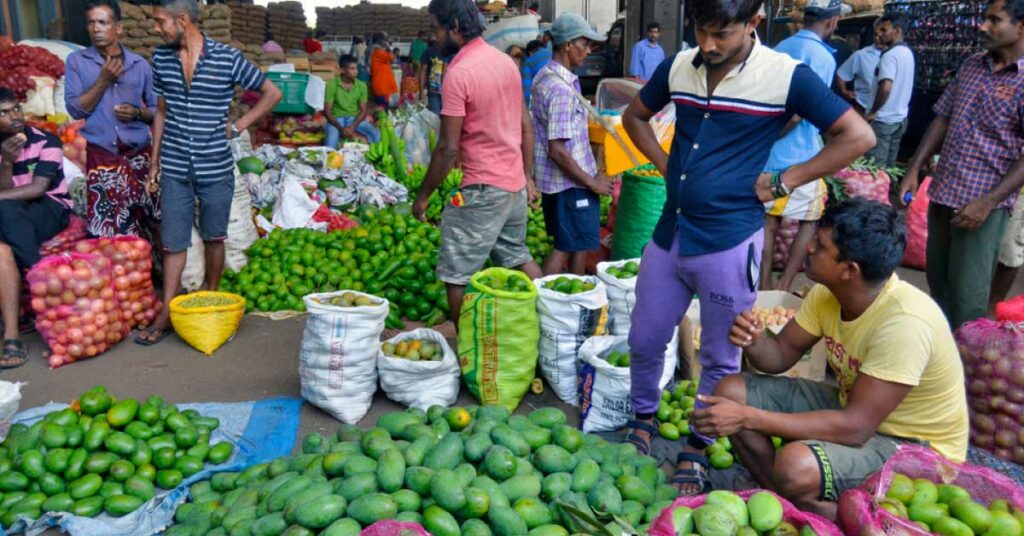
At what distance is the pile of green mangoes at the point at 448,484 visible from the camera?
234 centimetres

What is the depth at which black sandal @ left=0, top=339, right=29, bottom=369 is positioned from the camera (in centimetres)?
469

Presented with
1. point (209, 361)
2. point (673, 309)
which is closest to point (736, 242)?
point (673, 309)

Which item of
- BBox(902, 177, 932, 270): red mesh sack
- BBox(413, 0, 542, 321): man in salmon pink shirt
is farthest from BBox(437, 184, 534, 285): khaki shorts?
BBox(902, 177, 932, 270): red mesh sack

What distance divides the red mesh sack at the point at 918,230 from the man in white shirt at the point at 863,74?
2.29 metres

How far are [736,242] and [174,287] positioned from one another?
368 cm

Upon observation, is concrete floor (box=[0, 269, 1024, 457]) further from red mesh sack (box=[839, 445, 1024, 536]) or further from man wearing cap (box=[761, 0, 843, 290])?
man wearing cap (box=[761, 0, 843, 290])

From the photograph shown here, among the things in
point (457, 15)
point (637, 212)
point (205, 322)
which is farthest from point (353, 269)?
point (457, 15)

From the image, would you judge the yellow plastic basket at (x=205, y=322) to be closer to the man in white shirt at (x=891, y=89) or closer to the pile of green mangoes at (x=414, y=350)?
the pile of green mangoes at (x=414, y=350)

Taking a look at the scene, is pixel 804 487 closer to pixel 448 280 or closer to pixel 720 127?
pixel 720 127

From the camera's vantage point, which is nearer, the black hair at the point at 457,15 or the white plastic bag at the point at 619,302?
the black hair at the point at 457,15

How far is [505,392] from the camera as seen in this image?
4.16 meters

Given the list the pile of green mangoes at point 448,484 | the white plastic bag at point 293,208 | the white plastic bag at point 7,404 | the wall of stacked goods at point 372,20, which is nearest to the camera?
the pile of green mangoes at point 448,484

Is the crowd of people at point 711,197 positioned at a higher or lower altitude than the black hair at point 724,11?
lower

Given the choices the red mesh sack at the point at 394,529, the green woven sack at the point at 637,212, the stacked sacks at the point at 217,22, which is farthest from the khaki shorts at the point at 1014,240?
the stacked sacks at the point at 217,22
